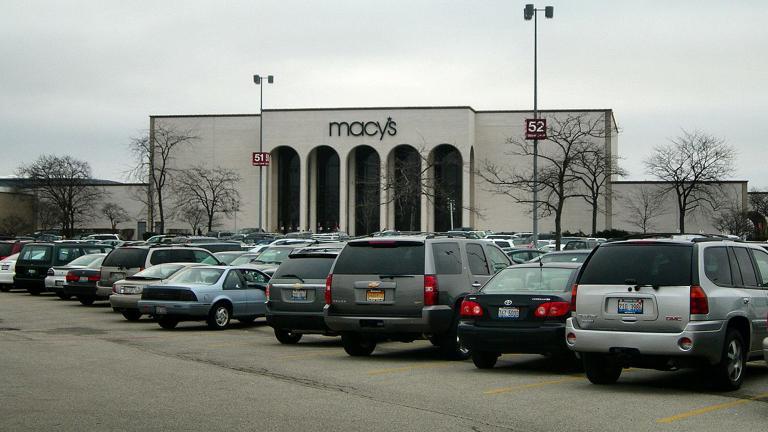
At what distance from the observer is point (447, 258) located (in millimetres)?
15609

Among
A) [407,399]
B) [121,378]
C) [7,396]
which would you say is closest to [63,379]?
[121,378]

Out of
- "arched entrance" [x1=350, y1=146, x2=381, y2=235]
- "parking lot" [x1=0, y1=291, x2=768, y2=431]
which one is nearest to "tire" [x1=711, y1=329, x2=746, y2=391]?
"parking lot" [x1=0, y1=291, x2=768, y2=431]

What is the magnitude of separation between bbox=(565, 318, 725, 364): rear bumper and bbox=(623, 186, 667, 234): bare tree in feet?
228

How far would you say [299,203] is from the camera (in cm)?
8931

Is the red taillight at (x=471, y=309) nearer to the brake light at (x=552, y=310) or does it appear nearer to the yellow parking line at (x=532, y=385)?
→ the brake light at (x=552, y=310)

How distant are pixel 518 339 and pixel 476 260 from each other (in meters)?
3.11

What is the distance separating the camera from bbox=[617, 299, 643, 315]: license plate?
11.7m

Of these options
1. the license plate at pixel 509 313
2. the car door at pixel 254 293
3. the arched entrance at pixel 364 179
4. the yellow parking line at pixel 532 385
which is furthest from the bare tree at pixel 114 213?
the yellow parking line at pixel 532 385

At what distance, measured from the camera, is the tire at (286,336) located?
61.0 feet

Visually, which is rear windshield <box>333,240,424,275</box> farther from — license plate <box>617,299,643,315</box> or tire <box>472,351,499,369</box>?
license plate <box>617,299,643,315</box>

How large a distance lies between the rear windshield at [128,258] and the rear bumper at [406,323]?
512 inches

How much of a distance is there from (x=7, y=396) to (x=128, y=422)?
8.04 ft

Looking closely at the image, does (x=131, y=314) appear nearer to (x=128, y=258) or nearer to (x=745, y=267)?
Answer: (x=128, y=258)

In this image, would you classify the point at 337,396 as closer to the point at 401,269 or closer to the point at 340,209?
the point at 401,269
